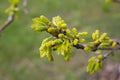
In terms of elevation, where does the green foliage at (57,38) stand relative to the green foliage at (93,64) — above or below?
above

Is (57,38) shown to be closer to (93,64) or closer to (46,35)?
(93,64)

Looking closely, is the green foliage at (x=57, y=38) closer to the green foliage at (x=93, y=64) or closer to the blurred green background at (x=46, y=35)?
the green foliage at (x=93, y=64)

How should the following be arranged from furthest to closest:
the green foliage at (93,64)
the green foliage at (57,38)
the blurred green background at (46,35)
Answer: the blurred green background at (46,35) → the green foliage at (93,64) → the green foliage at (57,38)

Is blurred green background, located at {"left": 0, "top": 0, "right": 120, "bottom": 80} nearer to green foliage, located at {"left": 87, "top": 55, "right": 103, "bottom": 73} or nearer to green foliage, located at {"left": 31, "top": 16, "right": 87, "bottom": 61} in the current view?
green foliage, located at {"left": 87, "top": 55, "right": 103, "bottom": 73}

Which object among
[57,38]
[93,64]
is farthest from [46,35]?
[57,38]

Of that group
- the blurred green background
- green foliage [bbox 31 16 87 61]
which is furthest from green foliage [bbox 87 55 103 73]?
the blurred green background

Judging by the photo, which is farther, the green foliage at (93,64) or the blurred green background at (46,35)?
the blurred green background at (46,35)

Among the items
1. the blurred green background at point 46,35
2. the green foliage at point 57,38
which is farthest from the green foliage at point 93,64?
the blurred green background at point 46,35

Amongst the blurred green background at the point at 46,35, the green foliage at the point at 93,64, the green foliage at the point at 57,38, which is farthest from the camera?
the blurred green background at the point at 46,35

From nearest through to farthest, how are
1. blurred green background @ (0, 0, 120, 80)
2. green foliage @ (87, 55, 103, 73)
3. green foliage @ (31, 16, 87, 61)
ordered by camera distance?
green foliage @ (31, 16, 87, 61) → green foliage @ (87, 55, 103, 73) → blurred green background @ (0, 0, 120, 80)
